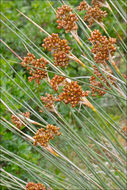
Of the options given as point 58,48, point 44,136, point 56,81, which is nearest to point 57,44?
point 58,48

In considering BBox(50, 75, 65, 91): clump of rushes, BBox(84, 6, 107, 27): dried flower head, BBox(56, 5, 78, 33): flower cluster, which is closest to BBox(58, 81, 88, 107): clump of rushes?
BBox(50, 75, 65, 91): clump of rushes

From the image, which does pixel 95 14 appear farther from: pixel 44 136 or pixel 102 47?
pixel 44 136

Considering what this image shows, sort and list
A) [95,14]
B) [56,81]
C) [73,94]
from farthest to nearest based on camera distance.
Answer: [95,14] → [56,81] → [73,94]

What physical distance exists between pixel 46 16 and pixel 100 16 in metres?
1.57

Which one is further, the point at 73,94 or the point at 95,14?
the point at 95,14

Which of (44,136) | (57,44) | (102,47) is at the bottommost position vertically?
(44,136)

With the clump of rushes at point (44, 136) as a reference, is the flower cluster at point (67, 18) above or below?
above

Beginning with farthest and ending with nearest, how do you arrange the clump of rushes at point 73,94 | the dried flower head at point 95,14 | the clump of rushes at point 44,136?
the dried flower head at point 95,14 < the clump of rushes at point 44,136 < the clump of rushes at point 73,94

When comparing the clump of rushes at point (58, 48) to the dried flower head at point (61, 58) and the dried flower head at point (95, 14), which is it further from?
the dried flower head at point (95, 14)

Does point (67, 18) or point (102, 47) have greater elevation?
point (67, 18)

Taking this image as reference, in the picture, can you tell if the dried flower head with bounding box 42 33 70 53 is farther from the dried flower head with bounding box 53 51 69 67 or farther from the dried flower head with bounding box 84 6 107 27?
the dried flower head with bounding box 84 6 107 27

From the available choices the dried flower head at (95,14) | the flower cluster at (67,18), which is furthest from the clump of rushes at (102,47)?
the dried flower head at (95,14)

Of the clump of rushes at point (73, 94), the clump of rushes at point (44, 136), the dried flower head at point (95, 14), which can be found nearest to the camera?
the clump of rushes at point (73, 94)

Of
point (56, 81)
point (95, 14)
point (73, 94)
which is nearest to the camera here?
point (73, 94)
